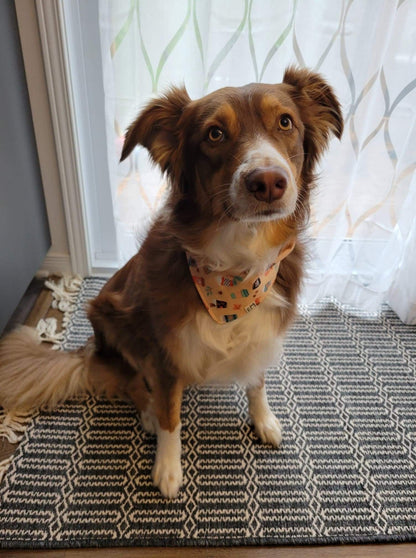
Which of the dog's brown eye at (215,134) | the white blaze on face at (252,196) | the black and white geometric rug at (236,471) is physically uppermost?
the dog's brown eye at (215,134)

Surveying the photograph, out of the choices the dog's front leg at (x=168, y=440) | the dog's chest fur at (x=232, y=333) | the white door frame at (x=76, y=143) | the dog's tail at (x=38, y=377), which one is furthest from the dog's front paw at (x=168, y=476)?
the white door frame at (x=76, y=143)

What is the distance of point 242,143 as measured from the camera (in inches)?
37.6

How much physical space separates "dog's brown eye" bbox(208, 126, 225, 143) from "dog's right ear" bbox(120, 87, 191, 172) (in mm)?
115

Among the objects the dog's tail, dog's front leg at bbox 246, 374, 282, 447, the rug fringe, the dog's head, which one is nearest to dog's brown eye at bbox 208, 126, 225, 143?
the dog's head

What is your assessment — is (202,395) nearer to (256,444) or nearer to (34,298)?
(256,444)

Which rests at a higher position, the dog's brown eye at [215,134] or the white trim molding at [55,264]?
the dog's brown eye at [215,134]

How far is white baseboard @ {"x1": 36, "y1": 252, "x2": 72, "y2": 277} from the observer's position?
82.2 inches

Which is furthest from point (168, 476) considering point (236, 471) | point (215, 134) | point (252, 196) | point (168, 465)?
point (215, 134)

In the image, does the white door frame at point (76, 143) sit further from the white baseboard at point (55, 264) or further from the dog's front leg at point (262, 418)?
the dog's front leg at point (262, 418)

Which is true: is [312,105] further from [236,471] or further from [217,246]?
[236,471]

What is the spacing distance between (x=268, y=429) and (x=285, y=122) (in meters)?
0.97

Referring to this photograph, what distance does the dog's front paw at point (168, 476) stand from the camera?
1.23m

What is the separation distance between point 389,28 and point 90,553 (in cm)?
191

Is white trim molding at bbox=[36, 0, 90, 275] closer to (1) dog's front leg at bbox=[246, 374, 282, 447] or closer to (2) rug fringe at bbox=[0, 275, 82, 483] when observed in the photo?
(2) rug fringe at bbox=[0, 275, 82, 483]
